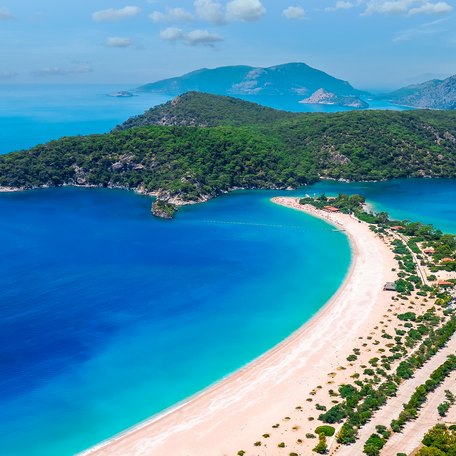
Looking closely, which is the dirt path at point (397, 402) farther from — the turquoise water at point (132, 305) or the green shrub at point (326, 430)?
the turquoise water at point (132, 305)

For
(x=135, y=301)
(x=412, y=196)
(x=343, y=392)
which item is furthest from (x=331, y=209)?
(x=343, y=392)

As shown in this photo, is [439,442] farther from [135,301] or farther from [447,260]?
[447,260]

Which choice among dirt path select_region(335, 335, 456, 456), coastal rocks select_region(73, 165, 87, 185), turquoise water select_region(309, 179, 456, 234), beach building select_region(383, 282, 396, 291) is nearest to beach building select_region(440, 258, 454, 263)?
beach building select_region(383, 282, 396, 291)

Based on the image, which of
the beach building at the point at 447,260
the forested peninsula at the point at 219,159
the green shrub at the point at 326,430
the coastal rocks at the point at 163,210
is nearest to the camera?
the green shrub at the point at 326,430

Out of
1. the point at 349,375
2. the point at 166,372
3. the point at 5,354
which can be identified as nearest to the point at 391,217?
the point at 349,375

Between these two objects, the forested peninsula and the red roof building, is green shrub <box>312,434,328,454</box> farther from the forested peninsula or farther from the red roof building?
the forested peninsula

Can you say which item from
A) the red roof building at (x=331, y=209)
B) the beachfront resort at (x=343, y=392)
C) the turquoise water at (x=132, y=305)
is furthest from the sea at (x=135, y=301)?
the red roof building at (x=331, y=209)

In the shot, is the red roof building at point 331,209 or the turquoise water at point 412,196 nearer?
the turquoise water at point 412,196
